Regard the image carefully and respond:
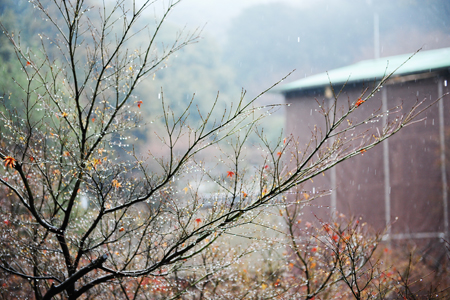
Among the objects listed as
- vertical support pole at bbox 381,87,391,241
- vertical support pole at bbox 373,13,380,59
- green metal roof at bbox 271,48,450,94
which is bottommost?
vertical support pole at bbox 381,87,391,241

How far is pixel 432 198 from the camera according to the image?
10.4 metres

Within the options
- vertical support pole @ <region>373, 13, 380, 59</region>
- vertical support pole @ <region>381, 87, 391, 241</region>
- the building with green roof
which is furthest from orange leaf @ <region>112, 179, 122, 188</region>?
vertical support pole @ <region>373, 13, 380, 59</region>

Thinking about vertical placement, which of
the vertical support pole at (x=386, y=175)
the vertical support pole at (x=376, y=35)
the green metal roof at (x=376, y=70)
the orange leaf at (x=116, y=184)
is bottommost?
the orange leaf at (x=116, y=184)

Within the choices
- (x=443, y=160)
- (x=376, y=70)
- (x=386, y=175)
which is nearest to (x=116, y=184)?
(x=386, y=175)

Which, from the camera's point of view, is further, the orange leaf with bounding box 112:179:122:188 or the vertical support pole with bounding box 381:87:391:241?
the vertical support pole with bounding box 381:87:391:241

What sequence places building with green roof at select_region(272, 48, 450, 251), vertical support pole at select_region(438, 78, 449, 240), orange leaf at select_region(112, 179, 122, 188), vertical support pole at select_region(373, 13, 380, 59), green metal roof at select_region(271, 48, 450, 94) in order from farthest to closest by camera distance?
vertical support pole at select_region(373, 13, 380, 59)
green metal roof at select_region(271, 48, 450, 94)
building with green roof at select_region(272, 48, 450, 251)
vertical support pole at select_region(438, 78, 449, 240)
orange leaf at select_region(112, 179, 122, 188)

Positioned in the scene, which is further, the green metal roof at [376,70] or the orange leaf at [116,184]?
the green metal roof at [376,70]

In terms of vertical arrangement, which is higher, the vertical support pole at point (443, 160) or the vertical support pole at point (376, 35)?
the vertical support pole at point (376, 35)

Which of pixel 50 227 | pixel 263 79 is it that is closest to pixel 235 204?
pixel 50 227

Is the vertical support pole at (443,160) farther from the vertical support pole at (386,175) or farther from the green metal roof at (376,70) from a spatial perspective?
the vertical support pole at (386,175)

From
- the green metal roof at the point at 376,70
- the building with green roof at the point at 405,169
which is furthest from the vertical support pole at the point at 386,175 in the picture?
the green metal roof at the point at 376,70

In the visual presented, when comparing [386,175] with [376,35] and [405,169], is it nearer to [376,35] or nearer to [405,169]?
[405,169]

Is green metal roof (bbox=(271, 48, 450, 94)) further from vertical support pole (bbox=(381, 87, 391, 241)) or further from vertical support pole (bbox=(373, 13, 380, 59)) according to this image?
vertical support pole (bbox=(373, 13, 380, 59))

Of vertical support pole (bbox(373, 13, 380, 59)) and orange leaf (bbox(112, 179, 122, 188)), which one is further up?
vertical support pole (bbox(373, 13, 380, 59))
